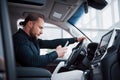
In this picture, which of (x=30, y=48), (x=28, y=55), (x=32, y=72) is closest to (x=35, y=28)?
(x=30, y=48)

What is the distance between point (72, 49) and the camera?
8.21ft

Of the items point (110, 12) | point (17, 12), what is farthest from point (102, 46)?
point (110, 12)

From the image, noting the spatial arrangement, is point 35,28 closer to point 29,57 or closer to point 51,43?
point 29,57

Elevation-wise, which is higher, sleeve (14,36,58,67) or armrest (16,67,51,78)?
sleeve (14,36,58,67)

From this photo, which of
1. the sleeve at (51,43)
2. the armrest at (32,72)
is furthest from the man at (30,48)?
the sleeve at (51,43)

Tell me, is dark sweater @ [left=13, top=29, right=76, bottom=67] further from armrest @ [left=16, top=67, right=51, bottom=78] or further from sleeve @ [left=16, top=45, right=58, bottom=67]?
armrest @ [left=16, top=67, right=51, bottom=78]

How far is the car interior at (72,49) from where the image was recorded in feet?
3.90

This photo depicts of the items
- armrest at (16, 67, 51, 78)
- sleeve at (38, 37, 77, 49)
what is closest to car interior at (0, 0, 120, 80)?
armrest at (16, 67, 51, 78)

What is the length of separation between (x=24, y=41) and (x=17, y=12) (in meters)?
0.84

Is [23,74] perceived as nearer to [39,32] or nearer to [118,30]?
[39,32]

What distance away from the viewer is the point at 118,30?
1.82 m

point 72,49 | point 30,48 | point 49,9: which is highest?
point 49,9

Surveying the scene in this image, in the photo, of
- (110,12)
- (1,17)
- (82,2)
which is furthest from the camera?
(110,12)

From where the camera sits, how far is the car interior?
1.19 m
